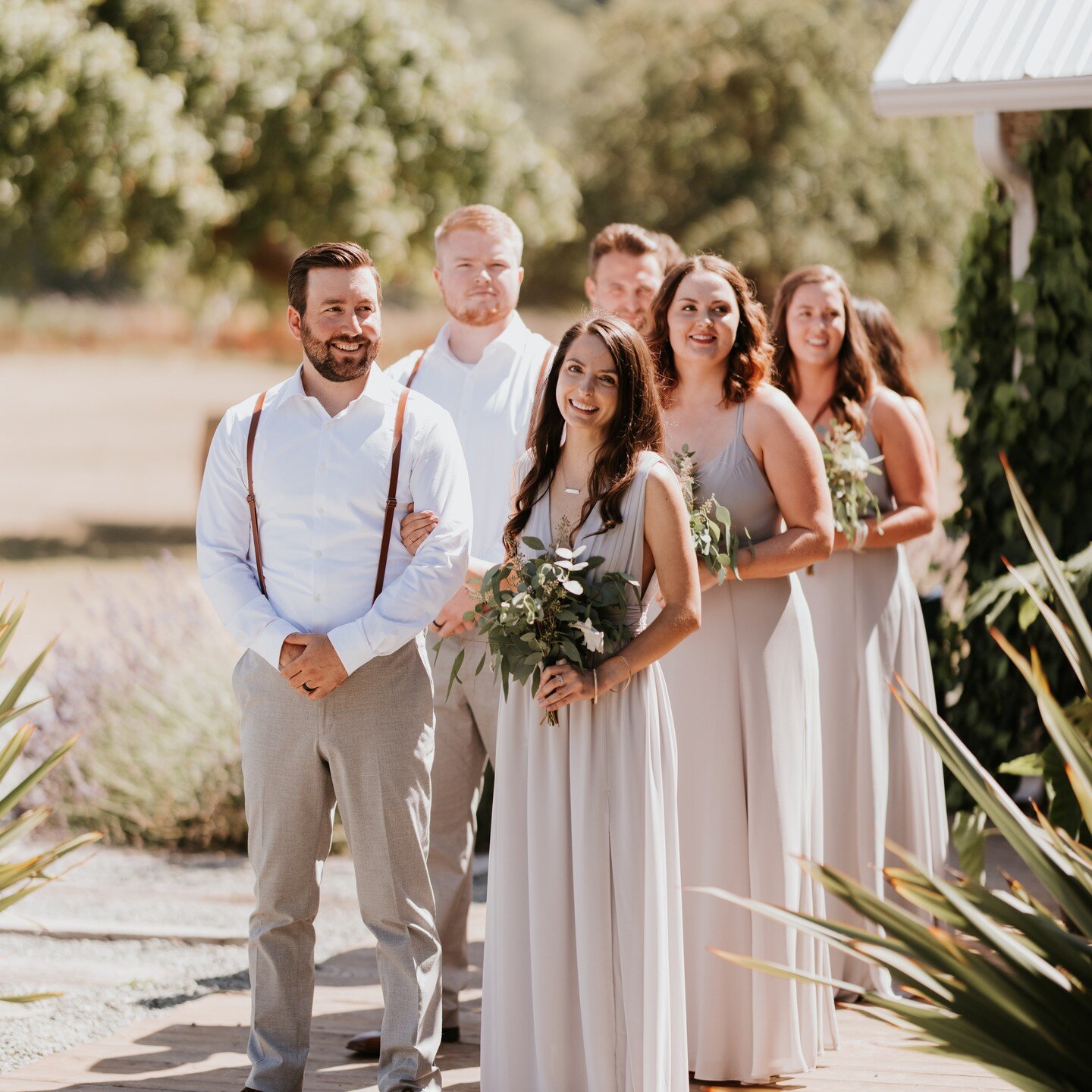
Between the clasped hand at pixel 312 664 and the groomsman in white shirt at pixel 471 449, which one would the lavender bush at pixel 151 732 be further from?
the clasped hand at pixel 312 664

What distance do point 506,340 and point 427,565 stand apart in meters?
1.17

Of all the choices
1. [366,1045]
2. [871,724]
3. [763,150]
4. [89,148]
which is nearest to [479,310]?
[871,724]

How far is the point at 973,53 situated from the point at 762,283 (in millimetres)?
32087

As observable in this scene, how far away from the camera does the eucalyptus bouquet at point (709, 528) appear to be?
167 inches

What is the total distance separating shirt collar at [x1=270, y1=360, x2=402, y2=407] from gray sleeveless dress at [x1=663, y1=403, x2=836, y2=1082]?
980 millimetres

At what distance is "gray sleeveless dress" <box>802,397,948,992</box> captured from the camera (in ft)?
17.4

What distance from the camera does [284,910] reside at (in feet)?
13.5

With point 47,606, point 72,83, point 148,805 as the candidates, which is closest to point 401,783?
point 148,805

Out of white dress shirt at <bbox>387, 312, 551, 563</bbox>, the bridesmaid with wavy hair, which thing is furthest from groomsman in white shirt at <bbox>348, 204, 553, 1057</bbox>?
the bridesmaid with wavy hair

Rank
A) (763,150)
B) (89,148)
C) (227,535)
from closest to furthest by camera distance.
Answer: (227,535) < (89,148) < (763,150)

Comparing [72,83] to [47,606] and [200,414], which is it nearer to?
[47,606]

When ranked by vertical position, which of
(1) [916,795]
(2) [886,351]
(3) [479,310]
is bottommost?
(1) [916,795]

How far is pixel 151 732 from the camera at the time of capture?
25.8 ft

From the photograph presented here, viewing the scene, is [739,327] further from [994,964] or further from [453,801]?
[994,964]
